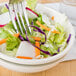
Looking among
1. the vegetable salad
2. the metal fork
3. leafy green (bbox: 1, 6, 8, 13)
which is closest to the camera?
the vegetable salad

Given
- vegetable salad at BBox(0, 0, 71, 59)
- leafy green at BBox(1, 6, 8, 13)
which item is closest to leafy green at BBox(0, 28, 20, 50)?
vegetable salad at BBox(0, 0, 71, 59)

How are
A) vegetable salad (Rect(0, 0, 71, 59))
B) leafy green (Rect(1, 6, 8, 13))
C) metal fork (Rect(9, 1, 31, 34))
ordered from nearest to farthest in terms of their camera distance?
1. vegetable salad (Rect(0, 0, 71, 59))
2. metal fork (Rect(9, 1, 31, 34))
3. leafy green (Rect(1, 6, 8, 13))

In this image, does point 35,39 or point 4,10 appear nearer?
point 35,39

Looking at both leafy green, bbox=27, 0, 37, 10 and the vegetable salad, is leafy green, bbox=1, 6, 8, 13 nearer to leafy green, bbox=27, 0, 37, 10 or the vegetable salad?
the vegetable salad

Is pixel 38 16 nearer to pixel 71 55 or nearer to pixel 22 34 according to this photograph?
pixel 22 34

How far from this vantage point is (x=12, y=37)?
926 millimetres

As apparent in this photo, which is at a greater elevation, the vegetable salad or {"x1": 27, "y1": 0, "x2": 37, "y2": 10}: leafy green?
{"x1": 27, "y1": 0, "x2": 37, "y2": 10}: leafy green

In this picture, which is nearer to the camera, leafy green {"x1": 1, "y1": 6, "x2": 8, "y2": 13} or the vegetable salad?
the vegetable salad

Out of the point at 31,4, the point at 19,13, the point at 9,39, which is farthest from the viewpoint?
the point at 31,4

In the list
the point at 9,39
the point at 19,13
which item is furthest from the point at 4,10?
the point at 9,39

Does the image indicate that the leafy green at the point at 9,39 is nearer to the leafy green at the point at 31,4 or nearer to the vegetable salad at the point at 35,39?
the vegetable salad at the point at 35,39

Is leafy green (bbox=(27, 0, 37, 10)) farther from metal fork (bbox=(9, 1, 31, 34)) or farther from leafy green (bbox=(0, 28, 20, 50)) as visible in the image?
leafy green (bbox=(0, 28, 20, 50))

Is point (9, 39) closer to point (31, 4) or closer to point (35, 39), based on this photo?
point (35, 39)

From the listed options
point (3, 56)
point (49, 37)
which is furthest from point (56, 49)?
point (3, 56)
